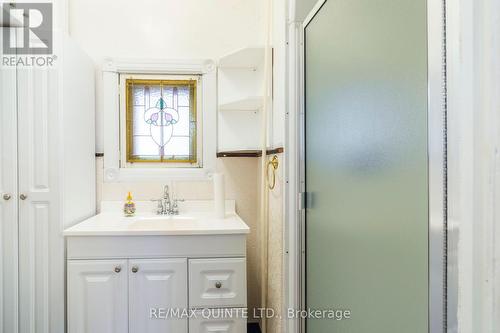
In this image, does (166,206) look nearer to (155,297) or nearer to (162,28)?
(155,297)

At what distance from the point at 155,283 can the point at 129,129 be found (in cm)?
103

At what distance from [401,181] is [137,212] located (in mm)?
1744

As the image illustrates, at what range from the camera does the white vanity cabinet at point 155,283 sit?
1508mm

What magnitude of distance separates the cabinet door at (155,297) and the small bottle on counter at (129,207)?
509 mm

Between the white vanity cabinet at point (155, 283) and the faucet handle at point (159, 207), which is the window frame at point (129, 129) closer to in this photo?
the faucet handle at point (159, 207)

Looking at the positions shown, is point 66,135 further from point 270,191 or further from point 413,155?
point 413,155

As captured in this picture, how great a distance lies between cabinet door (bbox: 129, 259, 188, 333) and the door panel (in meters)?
0.68

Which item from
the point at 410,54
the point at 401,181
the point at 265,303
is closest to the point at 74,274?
the point at 265,303

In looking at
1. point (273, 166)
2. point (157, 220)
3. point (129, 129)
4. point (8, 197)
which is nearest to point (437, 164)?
point (273, 166)

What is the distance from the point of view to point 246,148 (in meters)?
2.08

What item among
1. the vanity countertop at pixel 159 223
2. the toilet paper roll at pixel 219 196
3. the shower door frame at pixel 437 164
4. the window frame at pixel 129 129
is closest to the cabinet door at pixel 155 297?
the vanity countertop at pixel 159 223

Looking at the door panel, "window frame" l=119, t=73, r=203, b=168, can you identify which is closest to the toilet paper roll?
"window frame" l=119, t=73, r=203, b=168

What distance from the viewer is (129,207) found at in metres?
1.98

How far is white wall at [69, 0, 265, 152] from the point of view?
78.7 inches
